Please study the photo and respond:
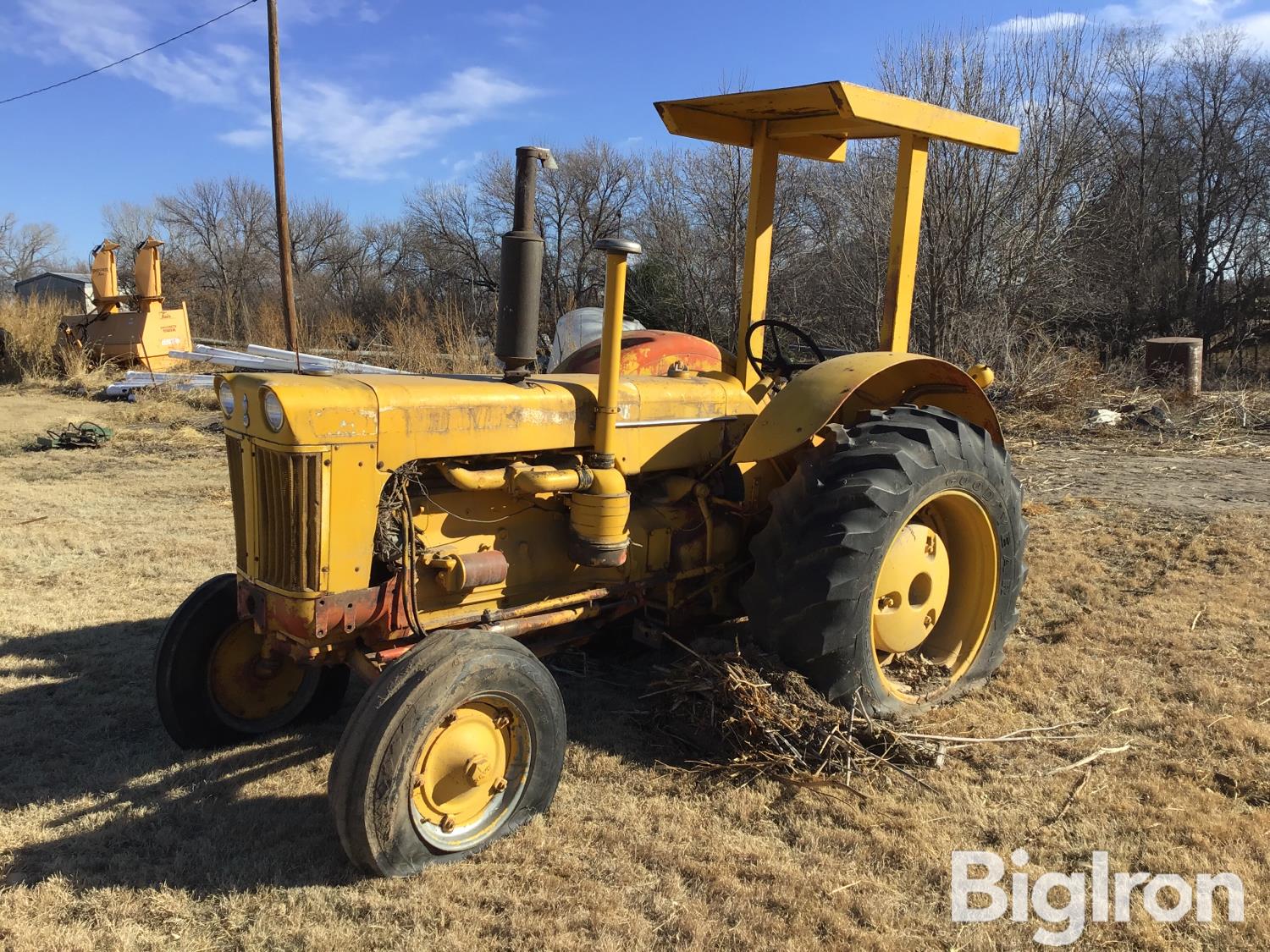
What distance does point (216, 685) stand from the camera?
3498mm

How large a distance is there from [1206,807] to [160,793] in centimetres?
332

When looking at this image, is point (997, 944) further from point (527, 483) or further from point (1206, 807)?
point (527, 483)

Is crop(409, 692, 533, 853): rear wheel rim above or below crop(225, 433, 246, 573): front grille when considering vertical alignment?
below

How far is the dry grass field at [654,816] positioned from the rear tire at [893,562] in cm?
24

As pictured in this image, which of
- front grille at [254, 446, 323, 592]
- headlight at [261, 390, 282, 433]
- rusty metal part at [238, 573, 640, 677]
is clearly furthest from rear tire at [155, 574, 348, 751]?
headlight at [261, 390, 282, 433]

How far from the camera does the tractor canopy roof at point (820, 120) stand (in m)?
3.47

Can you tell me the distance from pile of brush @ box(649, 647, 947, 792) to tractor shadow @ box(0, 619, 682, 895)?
19cm

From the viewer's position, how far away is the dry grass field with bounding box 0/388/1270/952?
96.3 inches

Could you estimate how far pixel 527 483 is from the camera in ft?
10.2

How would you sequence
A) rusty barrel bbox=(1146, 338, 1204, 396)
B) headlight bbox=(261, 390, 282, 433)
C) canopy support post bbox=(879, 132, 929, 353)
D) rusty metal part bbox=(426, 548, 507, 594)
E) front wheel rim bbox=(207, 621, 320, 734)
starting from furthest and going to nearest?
1. rusty barrel bbox=(1146, 338, 1204, 396)
2. canopy support post bbox=(879, 132, 929, 353)
3. front wheel rim bbox=(207, 621, 320, 734)
4. rusty metal part bbox=(426, 548, 507, 594)
5. headlight bbox=(261, 390, 282, 433)

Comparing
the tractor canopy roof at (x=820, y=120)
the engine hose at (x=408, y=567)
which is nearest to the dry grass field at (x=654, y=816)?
the engine hose at (x=408, y=567)

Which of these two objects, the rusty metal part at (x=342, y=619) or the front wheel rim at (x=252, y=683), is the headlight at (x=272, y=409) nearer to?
the rusty metal part at (x=342, y=619)

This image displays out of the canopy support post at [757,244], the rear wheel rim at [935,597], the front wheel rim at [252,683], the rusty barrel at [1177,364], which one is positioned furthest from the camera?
the rusty barrel at [1177,364]

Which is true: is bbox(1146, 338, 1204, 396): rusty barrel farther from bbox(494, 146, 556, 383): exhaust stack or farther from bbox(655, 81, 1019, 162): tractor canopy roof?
bbox(494, 146, 556, 383): exhaust stack
